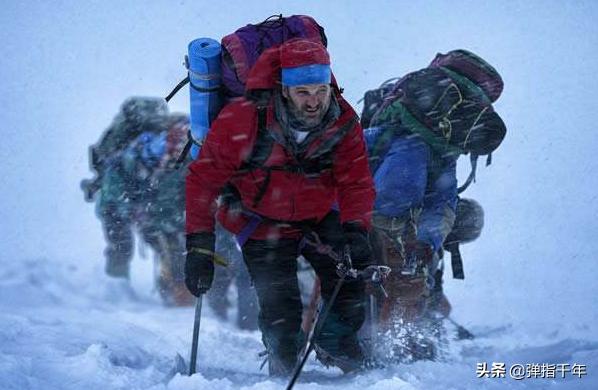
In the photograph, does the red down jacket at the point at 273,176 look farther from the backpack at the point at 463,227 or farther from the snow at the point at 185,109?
the backpack at the point at 463,227

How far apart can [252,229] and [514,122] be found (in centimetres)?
1420

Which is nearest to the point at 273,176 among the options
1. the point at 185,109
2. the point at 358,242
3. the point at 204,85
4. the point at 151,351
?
the point at 358,242

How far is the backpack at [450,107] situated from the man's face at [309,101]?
4.06 ft

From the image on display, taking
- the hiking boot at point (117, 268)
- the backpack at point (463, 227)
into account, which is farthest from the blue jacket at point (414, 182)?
the hiking boot at point (117, 268)

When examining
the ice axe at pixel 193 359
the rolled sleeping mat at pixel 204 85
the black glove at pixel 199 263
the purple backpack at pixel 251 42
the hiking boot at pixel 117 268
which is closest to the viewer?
the black glove at pixel 199 263

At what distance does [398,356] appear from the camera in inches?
200

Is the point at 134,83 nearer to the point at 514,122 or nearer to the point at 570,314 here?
the point at 514,122

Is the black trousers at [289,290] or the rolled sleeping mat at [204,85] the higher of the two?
the rolled sleeping mat at [204,85]

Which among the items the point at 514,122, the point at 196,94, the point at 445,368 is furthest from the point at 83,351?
the point at 514,122

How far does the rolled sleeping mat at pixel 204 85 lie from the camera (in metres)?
4.23

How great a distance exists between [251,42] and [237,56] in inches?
4.8

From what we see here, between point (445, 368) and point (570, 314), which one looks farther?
point (570, 314)

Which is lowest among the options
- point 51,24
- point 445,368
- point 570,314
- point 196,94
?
point 570,314

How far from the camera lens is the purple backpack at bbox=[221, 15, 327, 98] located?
4.12 metres
